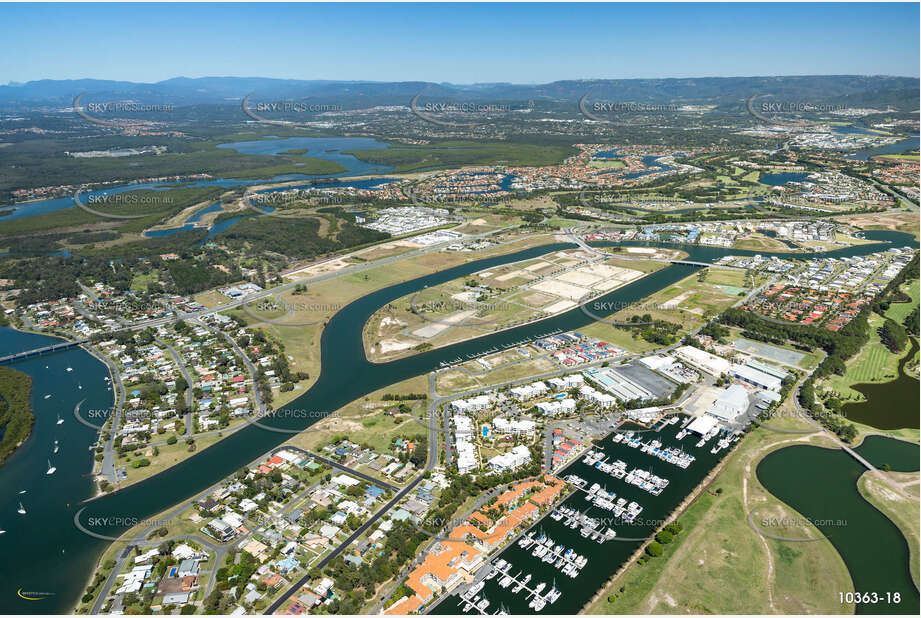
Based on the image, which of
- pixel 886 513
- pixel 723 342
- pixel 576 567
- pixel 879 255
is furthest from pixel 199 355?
pixel 879 255

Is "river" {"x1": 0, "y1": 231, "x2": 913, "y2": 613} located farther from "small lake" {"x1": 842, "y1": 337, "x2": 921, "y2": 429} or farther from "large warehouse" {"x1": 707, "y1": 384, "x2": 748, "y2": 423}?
"small lake" {"x1": 842, "y1": 337, "x2": 921, "y2": 429}

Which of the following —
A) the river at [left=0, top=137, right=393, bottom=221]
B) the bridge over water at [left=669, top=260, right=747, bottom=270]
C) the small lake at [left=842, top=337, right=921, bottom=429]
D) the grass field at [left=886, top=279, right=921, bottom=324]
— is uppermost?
the river at [left=0, top=137, right=393, bottom=221]

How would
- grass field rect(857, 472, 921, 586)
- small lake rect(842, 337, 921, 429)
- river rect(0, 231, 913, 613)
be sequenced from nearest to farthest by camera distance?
river rect(0, 231, 913, 613) < grass field rect(857, 472, 921, 586) < small lake rect(842, 337, 921, 429)

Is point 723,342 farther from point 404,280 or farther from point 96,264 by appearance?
point 96,264

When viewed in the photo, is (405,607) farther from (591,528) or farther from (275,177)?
(275,177)

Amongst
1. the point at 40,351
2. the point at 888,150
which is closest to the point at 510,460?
the point at 40,351

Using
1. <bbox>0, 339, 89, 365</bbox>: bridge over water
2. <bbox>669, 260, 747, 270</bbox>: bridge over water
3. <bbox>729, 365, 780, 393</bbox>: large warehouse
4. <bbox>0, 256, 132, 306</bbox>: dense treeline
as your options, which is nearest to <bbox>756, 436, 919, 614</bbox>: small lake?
<bbox>729, 365, 780, 393</bbox>: large warehouse
